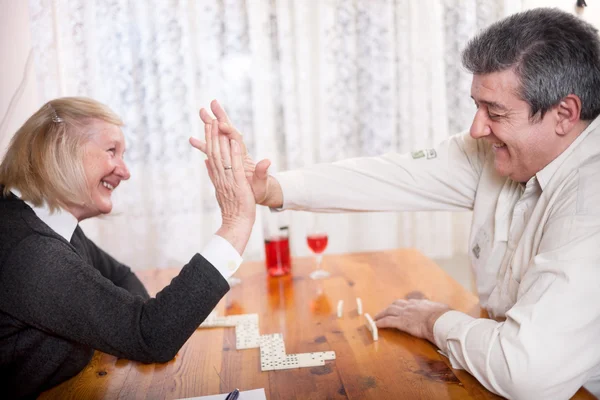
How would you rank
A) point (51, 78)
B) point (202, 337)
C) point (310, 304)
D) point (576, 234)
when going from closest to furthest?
point (576, 234) < point (202, 337) < point (310, 304) < point (51, 78)

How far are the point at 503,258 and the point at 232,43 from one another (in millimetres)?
2014

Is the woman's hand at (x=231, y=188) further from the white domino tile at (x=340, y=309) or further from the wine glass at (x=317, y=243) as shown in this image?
the wine glass at (x=317, y=243)

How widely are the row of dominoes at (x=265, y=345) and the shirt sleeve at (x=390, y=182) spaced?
428 millimetres

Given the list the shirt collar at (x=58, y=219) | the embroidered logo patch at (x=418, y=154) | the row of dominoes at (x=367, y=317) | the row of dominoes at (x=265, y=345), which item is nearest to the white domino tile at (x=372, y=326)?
the row of dominoes at (x=367, y=317)

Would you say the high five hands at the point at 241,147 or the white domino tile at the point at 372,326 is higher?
the high five hands at the point at 241,147

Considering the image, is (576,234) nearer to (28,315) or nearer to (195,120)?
(28,315)

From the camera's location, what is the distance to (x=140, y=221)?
3.13 metres

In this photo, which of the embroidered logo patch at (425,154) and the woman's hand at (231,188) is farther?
the embroidered logo patch at (425,154)

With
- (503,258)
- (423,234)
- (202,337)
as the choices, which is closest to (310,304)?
(202,337)

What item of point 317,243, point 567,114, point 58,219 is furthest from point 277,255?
point 567,114

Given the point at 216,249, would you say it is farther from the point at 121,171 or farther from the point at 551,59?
the point at 551,59

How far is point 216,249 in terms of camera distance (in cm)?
125

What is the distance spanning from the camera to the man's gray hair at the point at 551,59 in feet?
4.27

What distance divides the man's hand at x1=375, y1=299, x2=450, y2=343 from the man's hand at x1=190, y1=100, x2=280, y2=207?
491mm
